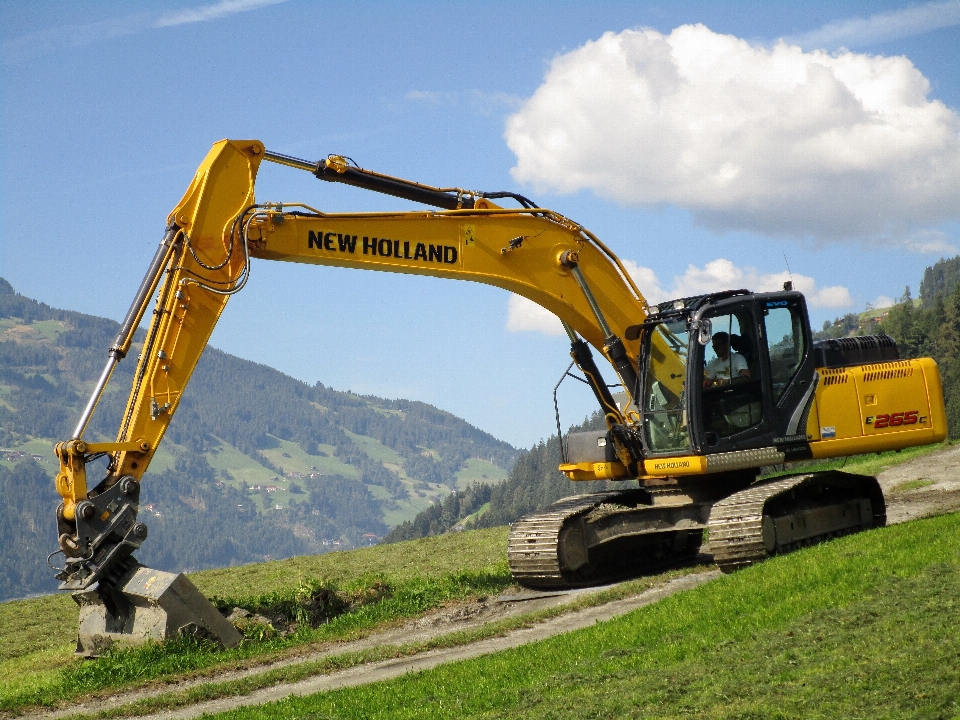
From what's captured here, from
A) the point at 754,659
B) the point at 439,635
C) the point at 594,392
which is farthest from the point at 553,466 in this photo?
the point at 754,659

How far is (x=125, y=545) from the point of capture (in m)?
12.8

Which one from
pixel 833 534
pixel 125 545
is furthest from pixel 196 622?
pixel 833 534

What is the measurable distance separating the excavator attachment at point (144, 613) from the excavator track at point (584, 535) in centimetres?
454

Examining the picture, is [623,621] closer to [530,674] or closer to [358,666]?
[530,674]

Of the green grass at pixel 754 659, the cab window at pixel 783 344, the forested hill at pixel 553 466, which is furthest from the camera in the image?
the forested hill at pixel 553 466

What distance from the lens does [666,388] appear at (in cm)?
1554

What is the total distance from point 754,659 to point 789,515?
6106 millimetres

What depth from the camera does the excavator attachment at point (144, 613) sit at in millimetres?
12727

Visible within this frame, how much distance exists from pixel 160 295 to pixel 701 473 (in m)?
7.42

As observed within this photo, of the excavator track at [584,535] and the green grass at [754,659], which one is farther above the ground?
the excavator track at [584,535]

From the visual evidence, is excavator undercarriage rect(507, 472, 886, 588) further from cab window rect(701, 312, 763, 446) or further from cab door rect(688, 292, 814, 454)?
cab window rect(701, 312, 763, 446)

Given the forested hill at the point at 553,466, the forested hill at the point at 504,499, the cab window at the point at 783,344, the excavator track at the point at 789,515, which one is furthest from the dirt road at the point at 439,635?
the forested hill at the point at 504,499

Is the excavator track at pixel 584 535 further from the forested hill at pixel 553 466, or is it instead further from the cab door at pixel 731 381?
the forested hill at pixel 553 466

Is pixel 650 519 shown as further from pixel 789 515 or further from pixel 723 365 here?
pixel 723 365
